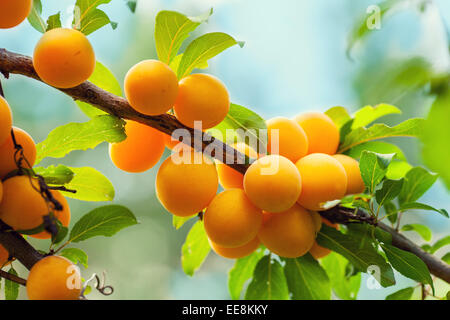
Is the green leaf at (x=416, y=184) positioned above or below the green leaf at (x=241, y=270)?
above

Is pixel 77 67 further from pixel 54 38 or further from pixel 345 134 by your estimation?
pixel 345 134

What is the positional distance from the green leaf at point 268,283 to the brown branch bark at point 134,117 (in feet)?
0.46

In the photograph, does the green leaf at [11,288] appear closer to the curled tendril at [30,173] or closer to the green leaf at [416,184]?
the curled tendril at [30,173]

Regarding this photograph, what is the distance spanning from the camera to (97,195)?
0.52 metres

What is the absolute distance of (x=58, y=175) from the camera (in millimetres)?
438

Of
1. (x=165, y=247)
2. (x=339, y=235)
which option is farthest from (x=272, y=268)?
(x=165, y=247)

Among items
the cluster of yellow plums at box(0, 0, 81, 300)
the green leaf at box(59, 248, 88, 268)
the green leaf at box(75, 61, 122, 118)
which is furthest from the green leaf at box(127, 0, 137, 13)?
the green leaf at box(59, 248, 88, 268)

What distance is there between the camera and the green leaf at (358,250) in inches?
19.5

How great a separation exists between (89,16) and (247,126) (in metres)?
0.22

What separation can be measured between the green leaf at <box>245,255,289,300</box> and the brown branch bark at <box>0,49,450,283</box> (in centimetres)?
14

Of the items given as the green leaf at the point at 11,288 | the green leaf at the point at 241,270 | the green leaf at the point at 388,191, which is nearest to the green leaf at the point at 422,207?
the green leaf at the point at 388,191

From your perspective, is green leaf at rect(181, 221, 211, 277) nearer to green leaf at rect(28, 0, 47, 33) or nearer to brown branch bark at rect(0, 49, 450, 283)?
brown branch bark at rect(0, 49, 450, 283)

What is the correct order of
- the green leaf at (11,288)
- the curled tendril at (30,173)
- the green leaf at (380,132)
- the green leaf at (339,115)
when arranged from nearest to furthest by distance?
the curled tendril at (30,173), the green leaf at (11,288), the green leaf at (380,132), the green leaf at (339,115)

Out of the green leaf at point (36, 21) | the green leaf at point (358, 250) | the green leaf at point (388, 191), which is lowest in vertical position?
the green leaf at point (358, 250)
